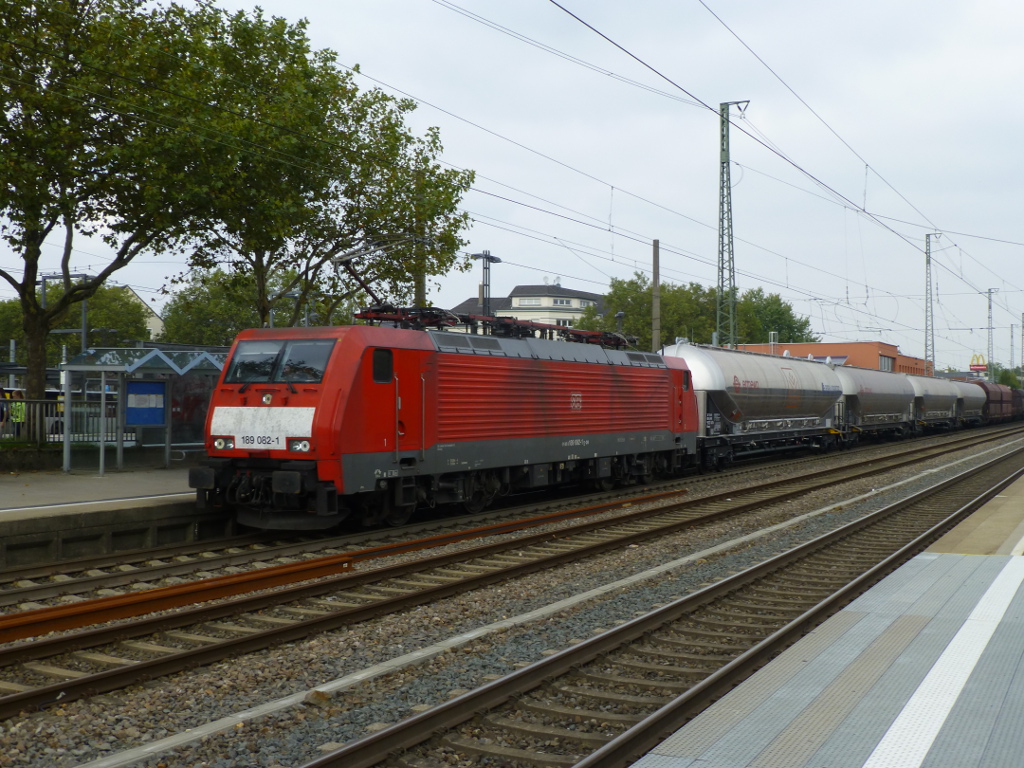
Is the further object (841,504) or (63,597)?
(841,504)

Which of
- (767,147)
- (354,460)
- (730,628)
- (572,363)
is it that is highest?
(767,147)

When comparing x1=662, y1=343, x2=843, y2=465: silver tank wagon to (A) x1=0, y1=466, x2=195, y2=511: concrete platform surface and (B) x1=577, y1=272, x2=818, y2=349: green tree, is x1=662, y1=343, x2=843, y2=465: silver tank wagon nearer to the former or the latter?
(A) x1=0, y1=466, x2=195, y2=511: concrete platform surface

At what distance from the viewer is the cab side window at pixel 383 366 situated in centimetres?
1305

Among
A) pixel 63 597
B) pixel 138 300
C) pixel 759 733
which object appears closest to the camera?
pixel 759 733

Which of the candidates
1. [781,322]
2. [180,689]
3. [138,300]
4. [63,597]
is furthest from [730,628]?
[781,322]

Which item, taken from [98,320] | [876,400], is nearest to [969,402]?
[876,400]

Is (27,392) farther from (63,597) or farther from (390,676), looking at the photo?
(390,676)

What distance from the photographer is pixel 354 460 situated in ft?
41.1

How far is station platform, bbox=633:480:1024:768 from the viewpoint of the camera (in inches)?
190

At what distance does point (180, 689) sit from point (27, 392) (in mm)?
15637

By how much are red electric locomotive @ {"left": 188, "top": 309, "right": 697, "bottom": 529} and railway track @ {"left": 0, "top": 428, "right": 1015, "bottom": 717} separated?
84.0 inches

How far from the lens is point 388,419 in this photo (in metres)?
13.2

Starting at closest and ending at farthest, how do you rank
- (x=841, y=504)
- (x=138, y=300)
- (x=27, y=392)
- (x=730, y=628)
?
(x=730, y=628), (x=841, y=504), (x=27, y=392), (x=138, y=300)

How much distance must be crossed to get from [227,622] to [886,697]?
576 centimetres
